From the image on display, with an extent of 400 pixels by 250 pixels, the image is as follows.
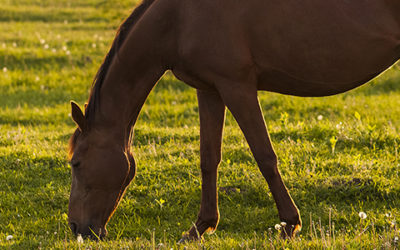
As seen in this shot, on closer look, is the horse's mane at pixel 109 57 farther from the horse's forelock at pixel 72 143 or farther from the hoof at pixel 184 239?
the hoof at pixel 184 239

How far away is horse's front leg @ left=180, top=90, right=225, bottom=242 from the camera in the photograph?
5.49 m

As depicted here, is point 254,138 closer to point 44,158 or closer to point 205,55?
point 205,55

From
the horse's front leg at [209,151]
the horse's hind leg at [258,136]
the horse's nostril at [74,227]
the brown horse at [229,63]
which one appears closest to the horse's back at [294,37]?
the brown horse at [229,63]

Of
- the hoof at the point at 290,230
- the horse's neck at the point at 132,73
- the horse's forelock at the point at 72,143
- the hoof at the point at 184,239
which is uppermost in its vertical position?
the horse's neck at the point at 132,73

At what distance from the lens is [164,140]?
27.4 ft

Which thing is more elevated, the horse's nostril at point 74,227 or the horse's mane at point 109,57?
the horse's mane at point 109,57

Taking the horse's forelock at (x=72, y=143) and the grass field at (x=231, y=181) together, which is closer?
the horse's forelock at (x=72, y=143)

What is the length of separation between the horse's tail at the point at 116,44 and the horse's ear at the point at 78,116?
0.43 feet

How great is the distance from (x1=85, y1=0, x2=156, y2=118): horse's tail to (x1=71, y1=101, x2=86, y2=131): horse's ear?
0.13 metres

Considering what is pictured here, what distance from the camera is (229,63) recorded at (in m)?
4.83

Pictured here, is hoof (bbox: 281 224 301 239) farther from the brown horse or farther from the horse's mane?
the horse's mane

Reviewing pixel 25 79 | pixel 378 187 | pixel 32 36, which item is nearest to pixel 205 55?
pixel 378 187

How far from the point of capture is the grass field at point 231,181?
548cm

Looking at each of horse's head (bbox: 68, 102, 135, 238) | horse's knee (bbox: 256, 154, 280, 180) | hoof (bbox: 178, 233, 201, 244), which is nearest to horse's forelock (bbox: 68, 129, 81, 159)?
horse's head (bbox: 68, 102, 135, 238)
